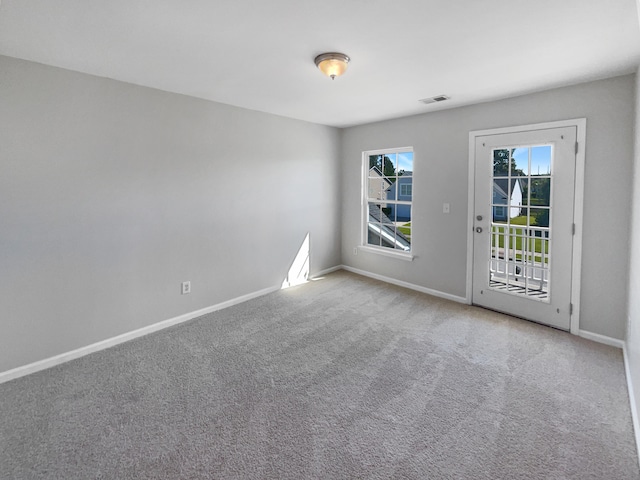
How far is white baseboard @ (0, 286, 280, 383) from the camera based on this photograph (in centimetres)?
251

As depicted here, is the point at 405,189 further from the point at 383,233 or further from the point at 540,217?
the point at 540,217

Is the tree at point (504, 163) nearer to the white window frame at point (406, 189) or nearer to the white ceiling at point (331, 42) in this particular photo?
the white ceiling at point (331, 42)

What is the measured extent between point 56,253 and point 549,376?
13.1 ft

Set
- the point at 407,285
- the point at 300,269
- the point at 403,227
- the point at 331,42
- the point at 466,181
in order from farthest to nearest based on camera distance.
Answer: the point at 300,269 < the point at 403,227 < the point at 407,285 < the point at 466,181 < the point at 331,42

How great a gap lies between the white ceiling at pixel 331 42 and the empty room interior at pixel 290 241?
0.07 feet

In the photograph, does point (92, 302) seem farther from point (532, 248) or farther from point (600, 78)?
point (600, 78)

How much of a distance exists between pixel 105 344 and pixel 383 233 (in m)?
3.75

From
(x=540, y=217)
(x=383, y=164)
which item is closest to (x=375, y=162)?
(x=383, y=164)

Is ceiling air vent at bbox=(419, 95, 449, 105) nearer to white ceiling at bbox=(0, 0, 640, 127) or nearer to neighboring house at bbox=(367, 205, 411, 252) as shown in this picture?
white ceiling at bbox=(0, 0, 640, 127)

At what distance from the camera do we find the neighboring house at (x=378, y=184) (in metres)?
4.90

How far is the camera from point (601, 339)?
9.83ft

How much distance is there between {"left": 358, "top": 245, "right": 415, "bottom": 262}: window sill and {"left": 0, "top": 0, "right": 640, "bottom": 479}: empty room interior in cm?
6

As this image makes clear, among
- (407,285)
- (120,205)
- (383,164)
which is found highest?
(383,164)

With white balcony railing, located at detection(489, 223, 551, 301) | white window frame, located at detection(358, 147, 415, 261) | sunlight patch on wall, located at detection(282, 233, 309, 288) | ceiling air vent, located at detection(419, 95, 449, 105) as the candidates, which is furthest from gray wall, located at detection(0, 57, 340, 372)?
white balcony railing, located at detection(489, 223, 551, 301)
